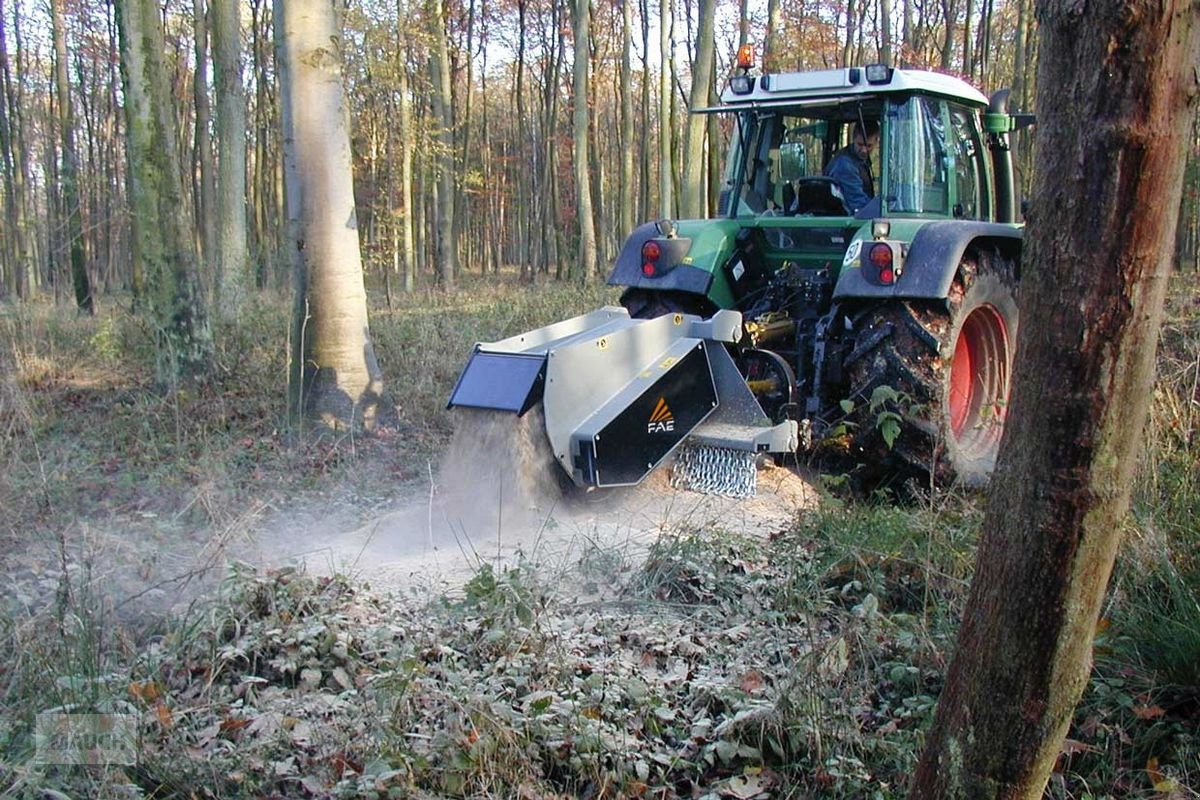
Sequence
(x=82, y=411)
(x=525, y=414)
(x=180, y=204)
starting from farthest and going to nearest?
1. (x=180, y=204)
2. (x=82, y=411)
3. (x=525, y=414)

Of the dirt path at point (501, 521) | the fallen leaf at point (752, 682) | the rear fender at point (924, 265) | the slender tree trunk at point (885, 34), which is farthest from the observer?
the slender tree trunk at point (885, 34)

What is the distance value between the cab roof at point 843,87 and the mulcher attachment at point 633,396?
5.14 feet

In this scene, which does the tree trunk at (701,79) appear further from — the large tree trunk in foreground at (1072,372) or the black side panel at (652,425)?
the large tree trunk in foreground at (1072,372)

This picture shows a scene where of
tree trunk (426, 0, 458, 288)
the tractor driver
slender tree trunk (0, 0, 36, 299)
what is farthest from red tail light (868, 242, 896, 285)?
slender tree trunk (0, 0, 36, 299)

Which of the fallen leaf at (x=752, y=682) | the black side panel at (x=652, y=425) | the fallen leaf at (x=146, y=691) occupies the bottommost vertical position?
the fallen leaf at (x=752, y=682)

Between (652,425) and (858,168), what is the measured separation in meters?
2.26

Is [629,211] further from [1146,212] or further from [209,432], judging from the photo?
[1146,212]

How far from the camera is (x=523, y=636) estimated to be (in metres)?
3.51

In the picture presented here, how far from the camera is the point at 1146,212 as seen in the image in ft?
6.35

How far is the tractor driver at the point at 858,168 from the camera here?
6375mm

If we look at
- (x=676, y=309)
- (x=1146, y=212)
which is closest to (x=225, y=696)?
(x=1146, y=212)

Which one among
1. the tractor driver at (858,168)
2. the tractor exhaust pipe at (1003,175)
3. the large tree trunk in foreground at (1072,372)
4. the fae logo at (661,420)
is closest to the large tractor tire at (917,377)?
the tractor driver at (858,168)

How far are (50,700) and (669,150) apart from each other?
16.9 metres

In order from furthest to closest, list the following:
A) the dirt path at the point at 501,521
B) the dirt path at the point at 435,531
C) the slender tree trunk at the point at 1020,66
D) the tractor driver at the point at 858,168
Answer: the slender tree trunk at the point at 1020,66
the tractor driver at the point at 858,168
the dirt path at the point at 501,521
the dirt path at the point at 435,531
